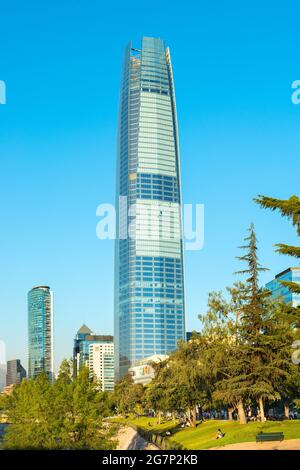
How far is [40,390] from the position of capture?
90875mm

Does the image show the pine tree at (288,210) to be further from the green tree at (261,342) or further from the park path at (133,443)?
the park path at (133,443)

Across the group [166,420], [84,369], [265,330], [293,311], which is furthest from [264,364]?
[166,420]

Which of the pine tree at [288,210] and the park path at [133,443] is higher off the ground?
the pine tree at [288,210]

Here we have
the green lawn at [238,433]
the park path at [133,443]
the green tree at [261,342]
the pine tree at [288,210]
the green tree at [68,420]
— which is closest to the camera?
the pine tree at [288,210]

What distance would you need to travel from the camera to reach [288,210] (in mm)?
50906

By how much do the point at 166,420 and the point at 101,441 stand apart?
88324mm

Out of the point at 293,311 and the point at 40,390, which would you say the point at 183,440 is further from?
the point at 293,311

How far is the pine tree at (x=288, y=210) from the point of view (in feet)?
165

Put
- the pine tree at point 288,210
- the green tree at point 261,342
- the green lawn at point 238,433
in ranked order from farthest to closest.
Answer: the green tree at point 261,342
the green lawn at point 238,433
the pine tree at point 288,210

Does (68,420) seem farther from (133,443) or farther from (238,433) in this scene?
(133,443)

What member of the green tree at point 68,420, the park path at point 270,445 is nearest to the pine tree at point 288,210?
the park path at point 270,445

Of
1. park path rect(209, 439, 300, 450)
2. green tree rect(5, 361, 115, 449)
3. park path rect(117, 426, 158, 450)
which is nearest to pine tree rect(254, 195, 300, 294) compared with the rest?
park path rect(209, 439, 300, 450)

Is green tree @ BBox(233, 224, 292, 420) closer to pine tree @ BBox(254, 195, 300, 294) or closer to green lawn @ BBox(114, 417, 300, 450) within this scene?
green lawn @ BBox(114, 417, 300, 450)

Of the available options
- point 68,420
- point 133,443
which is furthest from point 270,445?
point 133,443
